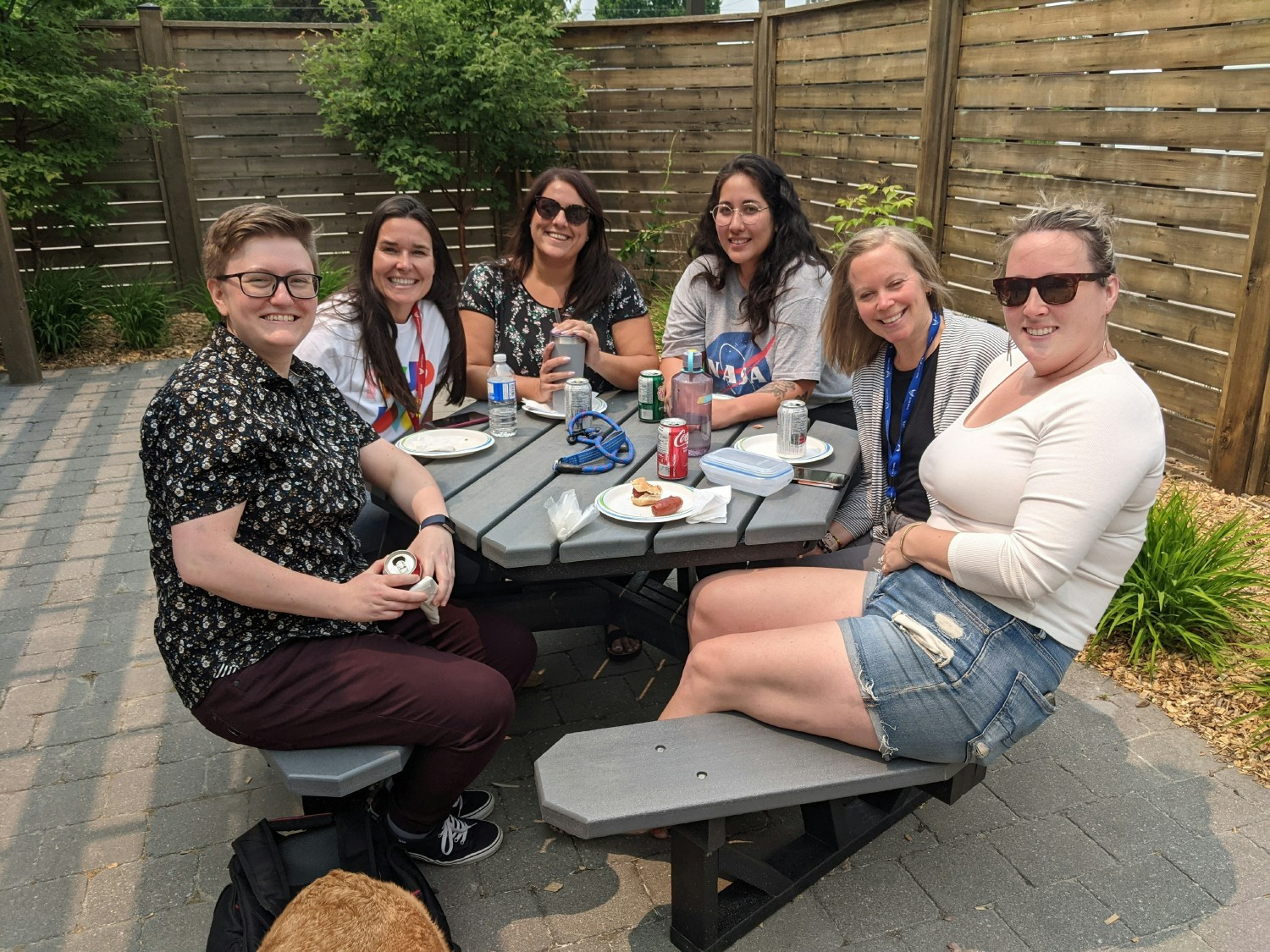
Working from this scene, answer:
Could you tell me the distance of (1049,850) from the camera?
91.0 inches

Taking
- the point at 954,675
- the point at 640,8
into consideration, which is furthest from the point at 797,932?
the point at 640,8

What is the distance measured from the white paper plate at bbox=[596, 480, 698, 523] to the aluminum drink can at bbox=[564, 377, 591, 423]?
1.69ft

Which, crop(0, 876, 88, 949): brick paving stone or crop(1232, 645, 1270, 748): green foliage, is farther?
crop(1232, 645, 1270, 748): green foliage

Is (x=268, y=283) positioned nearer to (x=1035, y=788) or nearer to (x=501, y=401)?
(x=501, y=401)

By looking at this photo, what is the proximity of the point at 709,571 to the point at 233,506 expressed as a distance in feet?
5.11

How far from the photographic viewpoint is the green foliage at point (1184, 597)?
3.12m

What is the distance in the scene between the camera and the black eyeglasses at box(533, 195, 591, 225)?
335 centimetres

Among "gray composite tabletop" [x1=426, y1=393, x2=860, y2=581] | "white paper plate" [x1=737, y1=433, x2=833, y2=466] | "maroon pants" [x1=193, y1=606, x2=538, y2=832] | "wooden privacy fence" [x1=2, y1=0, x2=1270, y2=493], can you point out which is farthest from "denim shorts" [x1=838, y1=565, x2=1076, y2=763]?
"wooden privacy fence" [x1=2, y1=0, x2=1270, y2=493]

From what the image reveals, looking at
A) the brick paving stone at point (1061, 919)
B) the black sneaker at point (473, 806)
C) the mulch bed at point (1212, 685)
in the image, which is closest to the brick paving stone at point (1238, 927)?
the brick paving stone at point (1061, 919)

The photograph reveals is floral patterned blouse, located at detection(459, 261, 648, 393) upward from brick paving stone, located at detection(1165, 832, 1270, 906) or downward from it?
upward

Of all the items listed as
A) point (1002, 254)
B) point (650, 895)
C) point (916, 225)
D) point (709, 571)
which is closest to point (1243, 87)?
point (916, 225)

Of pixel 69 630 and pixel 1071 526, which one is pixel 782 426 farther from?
pixel 69 630

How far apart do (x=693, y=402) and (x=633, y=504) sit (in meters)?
0.53

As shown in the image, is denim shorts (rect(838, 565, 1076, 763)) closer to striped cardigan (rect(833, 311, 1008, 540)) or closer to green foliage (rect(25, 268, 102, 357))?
striped cardigan (rect(833, 311, 1008, 540))
